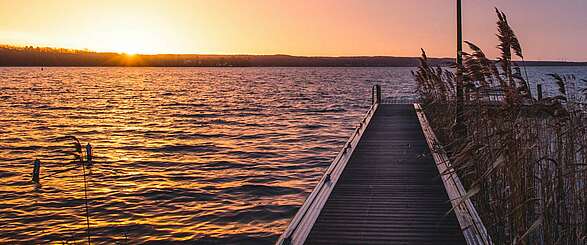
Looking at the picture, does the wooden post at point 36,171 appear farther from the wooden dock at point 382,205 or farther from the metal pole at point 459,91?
the metal pole at point 459,91

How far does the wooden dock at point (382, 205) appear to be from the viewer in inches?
251

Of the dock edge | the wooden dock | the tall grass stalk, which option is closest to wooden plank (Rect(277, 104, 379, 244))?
the wooden dock

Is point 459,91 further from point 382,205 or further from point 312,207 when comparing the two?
point 312,207

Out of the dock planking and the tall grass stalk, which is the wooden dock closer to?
the dock planking

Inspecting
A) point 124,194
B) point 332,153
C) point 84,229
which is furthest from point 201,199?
point 332,153

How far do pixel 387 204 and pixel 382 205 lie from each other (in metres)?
0.09

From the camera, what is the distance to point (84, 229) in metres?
10.1

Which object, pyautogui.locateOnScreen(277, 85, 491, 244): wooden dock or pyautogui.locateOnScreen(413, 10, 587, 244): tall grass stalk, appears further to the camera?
pyautogui.locateOnScreen(277, 85, 491, 244): wooden dock

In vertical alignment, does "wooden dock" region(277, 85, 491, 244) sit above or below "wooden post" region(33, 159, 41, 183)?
above

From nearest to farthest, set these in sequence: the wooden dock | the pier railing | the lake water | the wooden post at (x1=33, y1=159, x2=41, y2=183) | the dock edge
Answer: the dock edge
the pier railing
the wooden dock
the lake water
the wooden post at (x1=33, y1=159, x2=41, y2=183)

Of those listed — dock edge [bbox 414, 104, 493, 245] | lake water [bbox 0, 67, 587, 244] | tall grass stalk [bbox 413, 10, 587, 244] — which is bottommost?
lake water [bbox 0, 67, 587, 244]

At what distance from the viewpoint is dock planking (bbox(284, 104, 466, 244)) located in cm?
645

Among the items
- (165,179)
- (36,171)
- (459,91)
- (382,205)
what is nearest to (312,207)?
(382,205)

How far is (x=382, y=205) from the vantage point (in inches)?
304
